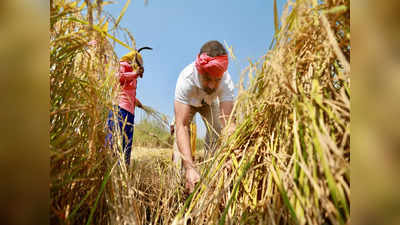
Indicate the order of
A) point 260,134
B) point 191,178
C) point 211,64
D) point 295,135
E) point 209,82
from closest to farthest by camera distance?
point 295,135, point 260,134, point 191,178, point 211,64, point 209,82

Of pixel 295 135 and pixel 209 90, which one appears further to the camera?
pixel 209 90

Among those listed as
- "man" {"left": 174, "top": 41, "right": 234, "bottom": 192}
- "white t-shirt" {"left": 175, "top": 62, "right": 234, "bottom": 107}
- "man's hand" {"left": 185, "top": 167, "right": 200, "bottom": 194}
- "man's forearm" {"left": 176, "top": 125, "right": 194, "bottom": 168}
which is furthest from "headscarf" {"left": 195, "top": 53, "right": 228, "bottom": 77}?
"man's hand" {"left": 185, "top": 167, "right": 200, "bottom": 194}

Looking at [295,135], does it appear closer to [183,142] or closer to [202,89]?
[183,142]

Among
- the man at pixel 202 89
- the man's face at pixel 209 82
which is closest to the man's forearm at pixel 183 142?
the man at pixel 202 89

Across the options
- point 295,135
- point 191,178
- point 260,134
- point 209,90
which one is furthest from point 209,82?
point 295,135

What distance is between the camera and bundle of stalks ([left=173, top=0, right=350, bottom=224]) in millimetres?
395

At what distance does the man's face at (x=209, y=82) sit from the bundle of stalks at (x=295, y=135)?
877 millimetres

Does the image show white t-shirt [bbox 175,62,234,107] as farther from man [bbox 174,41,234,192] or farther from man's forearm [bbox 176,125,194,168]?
man's forearm [bbox 176,125,194,168]

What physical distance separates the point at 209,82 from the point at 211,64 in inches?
7.4

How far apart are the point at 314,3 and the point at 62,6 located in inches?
23.4

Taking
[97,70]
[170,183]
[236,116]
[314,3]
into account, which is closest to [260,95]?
[236,116]

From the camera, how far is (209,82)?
5.26 feet

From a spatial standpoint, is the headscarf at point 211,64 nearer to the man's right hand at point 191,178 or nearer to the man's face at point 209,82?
the man's face at point 209,82
